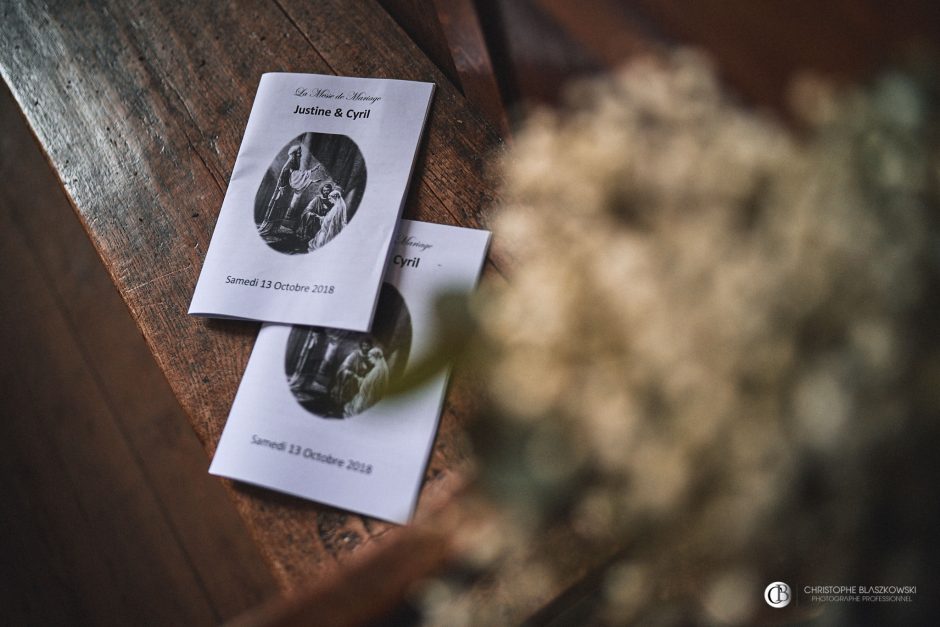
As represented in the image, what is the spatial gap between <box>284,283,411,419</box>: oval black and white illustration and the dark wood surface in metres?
0.71

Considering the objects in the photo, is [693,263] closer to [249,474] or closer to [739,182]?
[739,182]

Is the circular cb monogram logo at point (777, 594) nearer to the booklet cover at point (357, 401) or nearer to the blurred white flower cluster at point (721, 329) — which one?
the blurred white flower cluster at point (721, 329)

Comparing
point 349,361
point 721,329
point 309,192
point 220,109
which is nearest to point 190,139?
point 220,109

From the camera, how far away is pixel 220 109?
94 cm

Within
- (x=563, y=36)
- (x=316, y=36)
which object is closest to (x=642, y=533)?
(x=563, y=36)

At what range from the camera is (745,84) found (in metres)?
0.52

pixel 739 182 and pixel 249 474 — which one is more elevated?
pixel 739 182

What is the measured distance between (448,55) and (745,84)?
42 cm

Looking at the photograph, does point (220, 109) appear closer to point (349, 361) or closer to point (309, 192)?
point (309, 192)

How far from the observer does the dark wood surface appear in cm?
132

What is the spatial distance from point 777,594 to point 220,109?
2.83ft

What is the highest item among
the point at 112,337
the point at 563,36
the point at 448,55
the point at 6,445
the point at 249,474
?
the point at 563,36

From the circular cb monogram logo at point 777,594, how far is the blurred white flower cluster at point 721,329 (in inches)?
3.6

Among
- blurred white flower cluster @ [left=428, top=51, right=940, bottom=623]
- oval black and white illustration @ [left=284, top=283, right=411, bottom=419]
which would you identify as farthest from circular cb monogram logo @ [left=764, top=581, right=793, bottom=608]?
oval black and white illustration @ [left=284, top=283, right=411, bottom=419]
